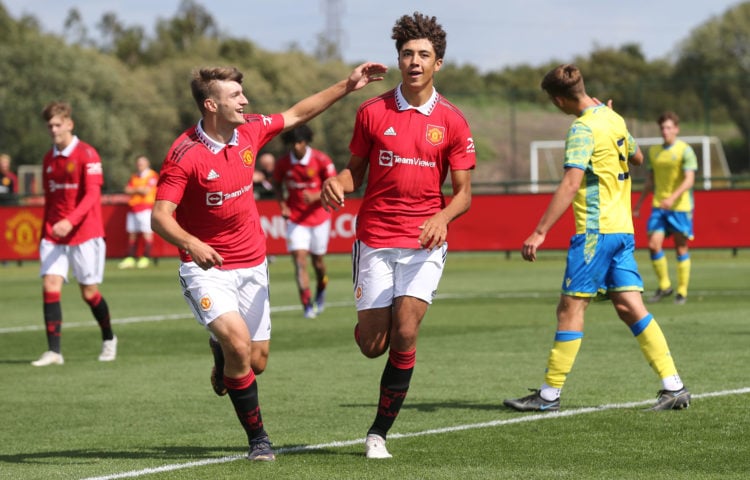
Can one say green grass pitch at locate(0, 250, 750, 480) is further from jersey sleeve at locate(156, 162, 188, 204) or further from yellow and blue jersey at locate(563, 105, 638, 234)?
jersey sleeve at locate(156, 162, 188, 204)

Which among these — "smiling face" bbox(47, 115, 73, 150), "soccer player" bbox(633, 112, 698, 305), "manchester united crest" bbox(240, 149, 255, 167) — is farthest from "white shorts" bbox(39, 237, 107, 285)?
"soccer player" bbox(633, 112, 698, 305)

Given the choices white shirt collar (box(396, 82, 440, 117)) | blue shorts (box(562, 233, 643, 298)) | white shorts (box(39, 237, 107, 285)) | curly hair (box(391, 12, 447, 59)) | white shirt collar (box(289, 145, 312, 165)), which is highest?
curly hair (box(391, 12, 447, 59))

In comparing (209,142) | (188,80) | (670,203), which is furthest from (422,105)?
(188,80)

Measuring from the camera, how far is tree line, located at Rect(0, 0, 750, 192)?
44656 mm

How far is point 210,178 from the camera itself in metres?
7.29

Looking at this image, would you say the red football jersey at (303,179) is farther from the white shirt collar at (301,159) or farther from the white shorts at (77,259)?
the white shorts at (77,259)

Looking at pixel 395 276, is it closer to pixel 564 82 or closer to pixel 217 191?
pixel 217 191

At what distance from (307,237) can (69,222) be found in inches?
202

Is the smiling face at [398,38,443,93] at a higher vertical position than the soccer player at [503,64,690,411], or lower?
higher

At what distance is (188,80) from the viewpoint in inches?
1002

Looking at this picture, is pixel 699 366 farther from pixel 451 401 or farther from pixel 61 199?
pixel 61 199

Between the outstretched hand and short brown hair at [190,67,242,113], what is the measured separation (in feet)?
2.42

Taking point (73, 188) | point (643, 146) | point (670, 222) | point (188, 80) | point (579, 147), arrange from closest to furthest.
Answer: point (579, 147) → point (73, 188) → point (670, 222) → point (188, 80) → point (643, 146)

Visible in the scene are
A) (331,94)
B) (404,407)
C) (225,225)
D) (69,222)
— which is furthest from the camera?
(69,222)
